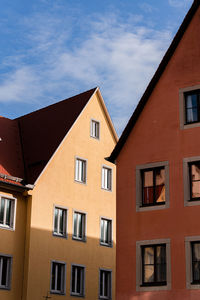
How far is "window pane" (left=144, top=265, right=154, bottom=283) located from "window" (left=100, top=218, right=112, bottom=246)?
50.1 feet

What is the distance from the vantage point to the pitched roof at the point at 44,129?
39562 millimetres

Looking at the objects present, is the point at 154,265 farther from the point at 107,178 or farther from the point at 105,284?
the point at 107,178

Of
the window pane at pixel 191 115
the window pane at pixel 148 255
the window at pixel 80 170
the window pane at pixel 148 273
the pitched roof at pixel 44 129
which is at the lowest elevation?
the window pane at pixel 148 273

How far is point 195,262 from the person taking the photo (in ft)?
81.7

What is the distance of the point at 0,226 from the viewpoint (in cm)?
3541

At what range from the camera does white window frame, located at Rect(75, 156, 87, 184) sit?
134 ft

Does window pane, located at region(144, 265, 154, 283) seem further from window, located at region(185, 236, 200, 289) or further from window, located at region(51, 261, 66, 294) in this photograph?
window, located at region(51, 261, 66, 294)

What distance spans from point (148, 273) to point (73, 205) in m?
14.2

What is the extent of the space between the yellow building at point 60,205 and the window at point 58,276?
0.20 feet

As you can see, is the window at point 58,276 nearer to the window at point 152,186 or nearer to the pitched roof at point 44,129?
the pitched roof at point 44,129

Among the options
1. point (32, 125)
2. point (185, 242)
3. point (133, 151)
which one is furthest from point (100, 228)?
point (185, 242)

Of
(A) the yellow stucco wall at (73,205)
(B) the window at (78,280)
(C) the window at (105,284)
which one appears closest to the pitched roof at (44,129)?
(A) the yellow stucco wall at (73,205)

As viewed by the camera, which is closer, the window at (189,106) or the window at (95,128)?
the window at (189,106)

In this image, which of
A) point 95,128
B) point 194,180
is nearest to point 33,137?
point 95,128
